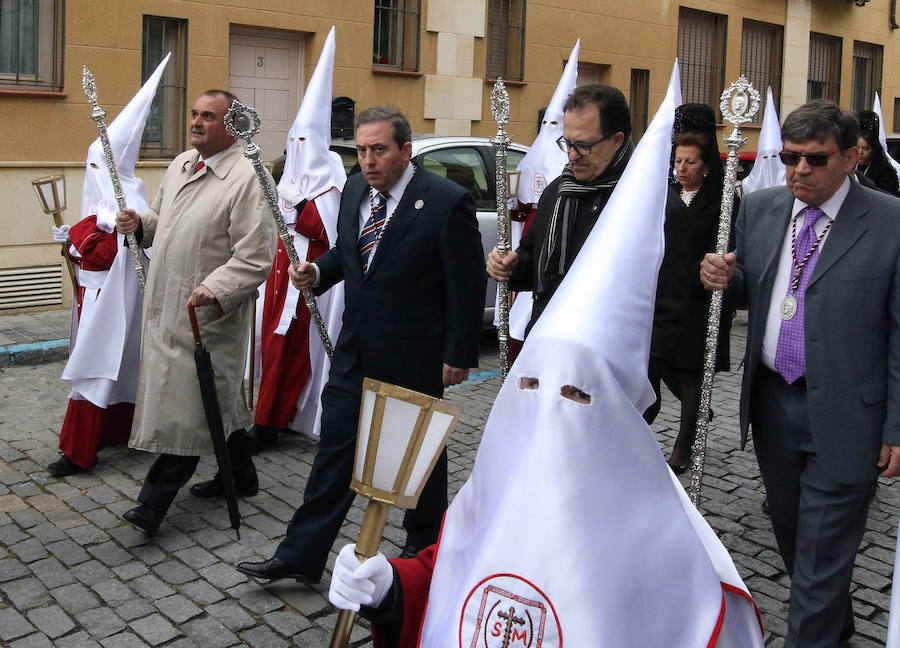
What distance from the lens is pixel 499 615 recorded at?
2439 millimetres

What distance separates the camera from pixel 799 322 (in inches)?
147

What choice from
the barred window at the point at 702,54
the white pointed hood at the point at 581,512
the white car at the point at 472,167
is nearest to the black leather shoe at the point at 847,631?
the white pointed hood at the point at 581,512

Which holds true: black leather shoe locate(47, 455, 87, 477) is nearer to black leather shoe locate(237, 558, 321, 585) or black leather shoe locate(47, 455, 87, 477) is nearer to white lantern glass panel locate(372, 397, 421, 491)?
black leather shoe locate(237, 558, 321, 585)

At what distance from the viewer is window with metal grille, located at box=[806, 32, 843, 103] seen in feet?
76.3

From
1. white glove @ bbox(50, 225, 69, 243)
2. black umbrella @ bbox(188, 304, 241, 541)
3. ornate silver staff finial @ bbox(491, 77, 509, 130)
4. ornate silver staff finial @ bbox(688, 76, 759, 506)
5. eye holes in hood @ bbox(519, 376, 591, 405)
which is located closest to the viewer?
eye holes in hood @ bbox(519, 376, 591, 405)

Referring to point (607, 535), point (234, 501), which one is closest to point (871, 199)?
point (607, 535)

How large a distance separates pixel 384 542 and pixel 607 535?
9.11 feet

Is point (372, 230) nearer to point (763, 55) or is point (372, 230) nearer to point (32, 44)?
point (32, 44)

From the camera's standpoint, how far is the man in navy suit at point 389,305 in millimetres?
4441

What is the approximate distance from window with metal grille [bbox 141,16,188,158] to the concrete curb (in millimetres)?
3639

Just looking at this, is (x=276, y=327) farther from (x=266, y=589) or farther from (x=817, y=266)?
(x=817, y=266)

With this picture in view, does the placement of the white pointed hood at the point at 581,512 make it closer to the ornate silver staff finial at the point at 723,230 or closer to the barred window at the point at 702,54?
the ornate silver staff finial at the point at 723,230

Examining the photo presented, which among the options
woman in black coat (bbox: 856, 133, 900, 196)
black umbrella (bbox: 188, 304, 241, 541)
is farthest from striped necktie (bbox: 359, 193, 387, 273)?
woman in black coat (bbox: 856, 133, 900, 196)

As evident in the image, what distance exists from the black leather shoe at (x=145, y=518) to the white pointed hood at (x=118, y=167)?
184 cm
